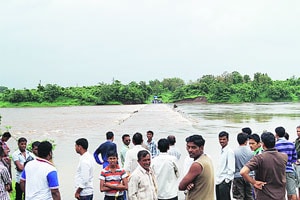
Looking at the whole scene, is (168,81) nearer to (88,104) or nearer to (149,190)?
(88,104)

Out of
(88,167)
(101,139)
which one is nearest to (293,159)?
(88,167)

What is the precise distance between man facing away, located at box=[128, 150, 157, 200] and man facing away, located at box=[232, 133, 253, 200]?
2082 mm

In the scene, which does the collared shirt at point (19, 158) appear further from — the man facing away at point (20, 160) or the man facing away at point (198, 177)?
the man facing away at point (198, 177)

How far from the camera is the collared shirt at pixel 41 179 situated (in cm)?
400

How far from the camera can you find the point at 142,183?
175 inches

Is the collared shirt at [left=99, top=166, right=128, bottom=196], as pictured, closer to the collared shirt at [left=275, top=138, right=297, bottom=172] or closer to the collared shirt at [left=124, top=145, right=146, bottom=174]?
the collared shirt at [left=124, top=145, right=146, bottom=174]

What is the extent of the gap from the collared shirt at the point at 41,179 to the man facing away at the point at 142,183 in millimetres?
961

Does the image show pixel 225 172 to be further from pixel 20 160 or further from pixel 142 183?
pixel 20 160

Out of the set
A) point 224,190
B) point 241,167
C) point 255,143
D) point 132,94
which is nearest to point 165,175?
point 224,190

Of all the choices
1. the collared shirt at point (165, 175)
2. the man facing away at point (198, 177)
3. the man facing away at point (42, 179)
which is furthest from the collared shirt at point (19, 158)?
the man facing away at point (198, 177)

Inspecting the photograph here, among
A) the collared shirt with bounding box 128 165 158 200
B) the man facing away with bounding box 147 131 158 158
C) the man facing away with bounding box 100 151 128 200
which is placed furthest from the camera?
the man facing away with bounding box 147 131 158 158

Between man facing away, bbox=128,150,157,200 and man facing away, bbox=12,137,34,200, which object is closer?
man facing away, bbox=128,150,157,200

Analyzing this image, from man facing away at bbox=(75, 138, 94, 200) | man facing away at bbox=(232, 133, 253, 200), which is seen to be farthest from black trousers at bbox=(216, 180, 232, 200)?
man facing away at bbox=(75, 138, 94, 200)

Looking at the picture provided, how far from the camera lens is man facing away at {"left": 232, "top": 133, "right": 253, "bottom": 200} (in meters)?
6.00
